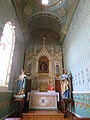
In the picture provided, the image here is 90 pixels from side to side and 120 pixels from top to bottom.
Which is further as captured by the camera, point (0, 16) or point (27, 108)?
point (27, 108)

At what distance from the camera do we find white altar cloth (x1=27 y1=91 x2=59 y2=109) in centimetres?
707

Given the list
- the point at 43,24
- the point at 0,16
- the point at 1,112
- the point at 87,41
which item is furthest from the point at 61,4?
the point at 1,112

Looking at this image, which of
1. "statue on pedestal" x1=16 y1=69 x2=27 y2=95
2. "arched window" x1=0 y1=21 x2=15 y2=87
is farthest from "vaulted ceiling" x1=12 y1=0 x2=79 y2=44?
"statue on pedestal" x1=16 y1=69 x2=27 y2=95

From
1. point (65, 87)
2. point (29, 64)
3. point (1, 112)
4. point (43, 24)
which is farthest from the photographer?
point (43, 24)

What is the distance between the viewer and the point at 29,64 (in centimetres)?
959

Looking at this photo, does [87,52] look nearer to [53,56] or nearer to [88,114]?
[88,114]

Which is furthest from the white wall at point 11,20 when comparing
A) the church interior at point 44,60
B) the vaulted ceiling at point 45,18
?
the vaulted ceiling at point 45,18

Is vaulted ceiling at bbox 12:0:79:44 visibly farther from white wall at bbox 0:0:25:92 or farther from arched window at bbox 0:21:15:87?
arched window at bbox 0:21:15:87

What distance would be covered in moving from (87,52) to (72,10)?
3.87 m

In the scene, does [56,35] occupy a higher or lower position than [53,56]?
higher

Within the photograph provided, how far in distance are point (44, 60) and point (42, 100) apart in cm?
400

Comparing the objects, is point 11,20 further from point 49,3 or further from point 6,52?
point 49,3

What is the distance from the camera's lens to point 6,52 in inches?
232

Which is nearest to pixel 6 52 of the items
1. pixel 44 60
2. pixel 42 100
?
pixel 42 100
